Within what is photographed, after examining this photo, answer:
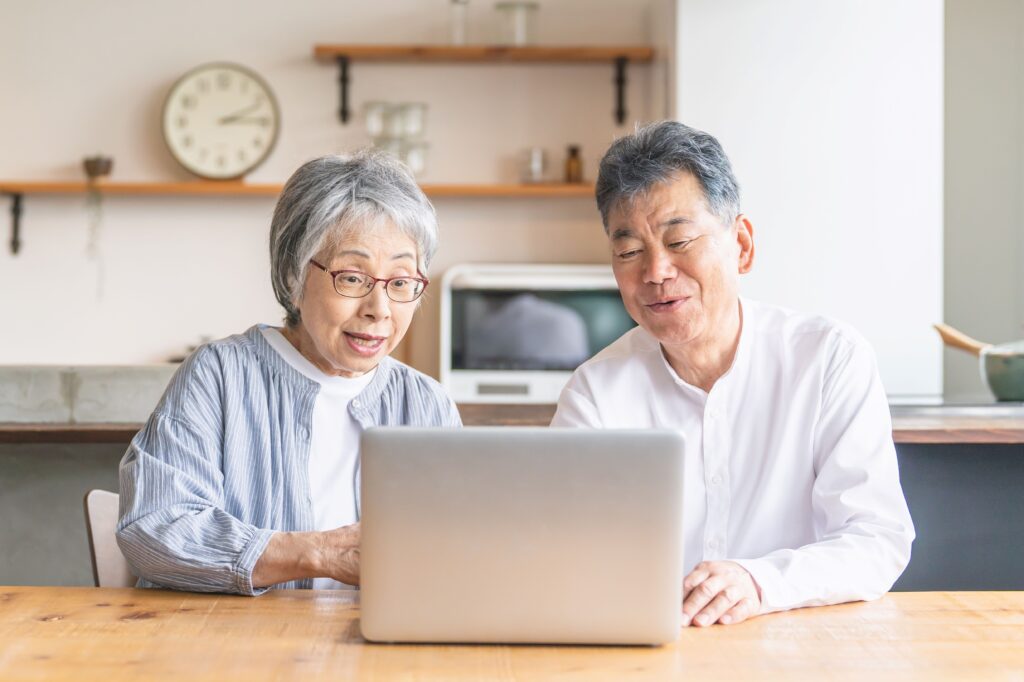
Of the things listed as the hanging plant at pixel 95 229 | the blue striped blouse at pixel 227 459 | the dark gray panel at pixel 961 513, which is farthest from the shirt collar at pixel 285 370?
the hanging plant at pixel 95 229

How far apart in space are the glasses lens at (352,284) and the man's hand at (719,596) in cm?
62

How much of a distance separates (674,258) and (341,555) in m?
0.63

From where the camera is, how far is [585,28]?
470cm

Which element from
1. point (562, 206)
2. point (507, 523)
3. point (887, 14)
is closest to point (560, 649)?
point (507, 523)

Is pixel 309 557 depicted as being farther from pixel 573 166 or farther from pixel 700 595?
pixel 573 166

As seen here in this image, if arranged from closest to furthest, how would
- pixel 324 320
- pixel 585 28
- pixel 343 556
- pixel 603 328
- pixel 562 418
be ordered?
pixel 343 556, pixel 324 320, pixel 562 418, pixel 603 328, pixel 585 28

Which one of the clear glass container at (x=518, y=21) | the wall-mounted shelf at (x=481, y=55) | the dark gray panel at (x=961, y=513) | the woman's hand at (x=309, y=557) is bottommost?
the dark gray panel at (x=961, y=513)

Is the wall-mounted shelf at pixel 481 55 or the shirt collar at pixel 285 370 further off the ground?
the wall-mounted shelf at pixel 481 55

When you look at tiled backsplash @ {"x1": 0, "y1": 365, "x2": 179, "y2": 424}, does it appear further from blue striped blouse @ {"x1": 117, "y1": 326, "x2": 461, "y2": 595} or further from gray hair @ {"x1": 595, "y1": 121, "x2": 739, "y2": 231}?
gray hair @ {"x1": 595, "y1": 121, "x2": 739, "y2": 231}

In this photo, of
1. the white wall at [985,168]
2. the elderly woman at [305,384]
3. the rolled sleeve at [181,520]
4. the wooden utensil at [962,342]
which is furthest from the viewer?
the white wall at [985,168]

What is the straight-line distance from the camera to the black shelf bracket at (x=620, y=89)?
15.1 ft

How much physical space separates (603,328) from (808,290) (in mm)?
824

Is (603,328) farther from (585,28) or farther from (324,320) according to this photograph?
(324,320)

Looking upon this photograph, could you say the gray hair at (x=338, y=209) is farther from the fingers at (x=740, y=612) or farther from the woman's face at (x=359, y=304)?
the fingers at (x=740, y=612)
